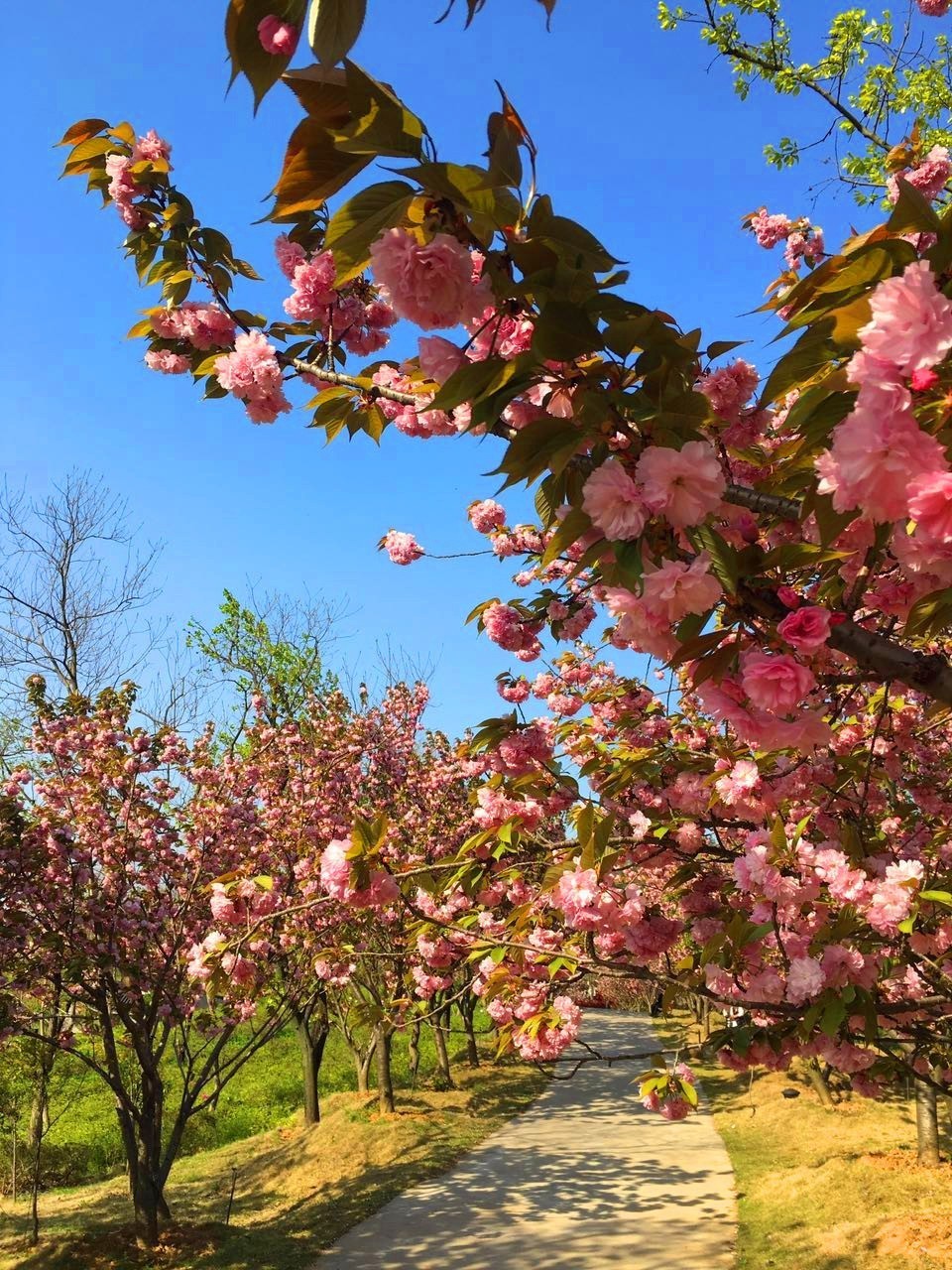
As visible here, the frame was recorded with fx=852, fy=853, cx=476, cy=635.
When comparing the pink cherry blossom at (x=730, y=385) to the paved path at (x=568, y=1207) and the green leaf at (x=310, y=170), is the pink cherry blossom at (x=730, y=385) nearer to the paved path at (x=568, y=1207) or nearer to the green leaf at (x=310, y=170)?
the green leaf at (x=310, y=170)

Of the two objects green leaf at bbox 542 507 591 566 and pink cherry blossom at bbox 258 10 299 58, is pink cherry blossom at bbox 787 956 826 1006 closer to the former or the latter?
green leaf at bbox 542 507 591 566

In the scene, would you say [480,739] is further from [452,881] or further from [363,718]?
[363,718]

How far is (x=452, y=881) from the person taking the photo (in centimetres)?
330

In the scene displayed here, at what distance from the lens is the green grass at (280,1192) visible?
22.3ft

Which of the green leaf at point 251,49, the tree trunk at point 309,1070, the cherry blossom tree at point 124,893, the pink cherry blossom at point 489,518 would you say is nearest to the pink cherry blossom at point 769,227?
the pink cherry blossom at point 489,518

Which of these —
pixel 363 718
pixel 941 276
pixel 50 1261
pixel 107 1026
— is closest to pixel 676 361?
pixel 941 276

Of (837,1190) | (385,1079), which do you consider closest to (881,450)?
(837,1190)

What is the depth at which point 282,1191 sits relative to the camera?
9.16 meters

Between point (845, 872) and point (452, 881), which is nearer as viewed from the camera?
point (845, 872)

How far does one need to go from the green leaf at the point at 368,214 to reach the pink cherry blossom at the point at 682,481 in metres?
0.47

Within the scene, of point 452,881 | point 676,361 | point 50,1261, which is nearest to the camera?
point 676,361

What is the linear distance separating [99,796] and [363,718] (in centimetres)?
538

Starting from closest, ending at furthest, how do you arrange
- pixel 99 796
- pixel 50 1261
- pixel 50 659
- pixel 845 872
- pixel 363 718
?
pixel 845 872
pixel 50 1261
pixel 99 796
pixel 50 659
pixel 363 718

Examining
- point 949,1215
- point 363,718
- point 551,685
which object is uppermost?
point 363,718
